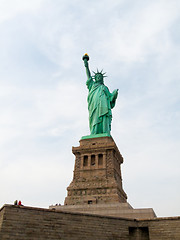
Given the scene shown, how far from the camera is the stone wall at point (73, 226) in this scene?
1005 cm

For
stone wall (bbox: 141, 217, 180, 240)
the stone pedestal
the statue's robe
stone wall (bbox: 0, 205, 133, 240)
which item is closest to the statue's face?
the statue's robe

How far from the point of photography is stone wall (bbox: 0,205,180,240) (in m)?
10.1

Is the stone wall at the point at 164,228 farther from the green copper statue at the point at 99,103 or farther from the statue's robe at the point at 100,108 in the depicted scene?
the statue's robe at the point at 100,108

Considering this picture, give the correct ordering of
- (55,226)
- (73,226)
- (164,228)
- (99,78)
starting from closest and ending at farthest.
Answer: (55,226)
(73,226)
(164,228)
(99,78)

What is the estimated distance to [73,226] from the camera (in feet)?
36.4

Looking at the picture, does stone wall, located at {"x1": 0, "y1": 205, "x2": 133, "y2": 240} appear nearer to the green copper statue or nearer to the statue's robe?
the green copper statue

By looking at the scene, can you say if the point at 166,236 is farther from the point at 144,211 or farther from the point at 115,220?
the point at 144,211

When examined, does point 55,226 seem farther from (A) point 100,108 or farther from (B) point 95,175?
(A) point 100,108

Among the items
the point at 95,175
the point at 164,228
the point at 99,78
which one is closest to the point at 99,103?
the point at 99,78

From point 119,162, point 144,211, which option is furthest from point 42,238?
point 119,162

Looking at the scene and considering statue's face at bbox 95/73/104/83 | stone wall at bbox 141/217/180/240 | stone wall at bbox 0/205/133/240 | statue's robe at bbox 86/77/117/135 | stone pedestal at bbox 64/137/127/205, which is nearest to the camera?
stone wall at bbox 0/205/133/240

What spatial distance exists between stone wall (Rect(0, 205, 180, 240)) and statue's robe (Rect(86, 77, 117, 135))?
12819 mm

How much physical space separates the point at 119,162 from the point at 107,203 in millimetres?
6480

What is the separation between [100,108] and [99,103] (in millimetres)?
602
